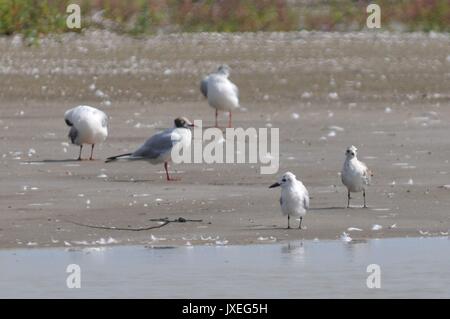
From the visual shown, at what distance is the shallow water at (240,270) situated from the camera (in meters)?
12.2

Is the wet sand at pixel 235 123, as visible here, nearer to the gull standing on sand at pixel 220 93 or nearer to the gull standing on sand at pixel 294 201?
the gull standing on sand at pixel 294 201

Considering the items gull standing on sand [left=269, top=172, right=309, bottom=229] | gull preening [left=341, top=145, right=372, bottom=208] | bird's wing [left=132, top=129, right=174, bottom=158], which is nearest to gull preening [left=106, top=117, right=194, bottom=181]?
bird's wing [left=132, top=129, right=174, bottom=158]

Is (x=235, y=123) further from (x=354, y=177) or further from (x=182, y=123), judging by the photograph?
(x=354, y=177)

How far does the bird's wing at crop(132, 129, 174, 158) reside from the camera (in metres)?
18.0

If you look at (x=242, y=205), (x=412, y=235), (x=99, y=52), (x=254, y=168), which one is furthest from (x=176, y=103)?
(x=412, y=235)

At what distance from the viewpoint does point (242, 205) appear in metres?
15.8

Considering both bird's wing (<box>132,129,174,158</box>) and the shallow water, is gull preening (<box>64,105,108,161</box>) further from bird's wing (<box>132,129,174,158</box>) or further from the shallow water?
the shallow water

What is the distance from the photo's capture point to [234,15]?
34594 millimetres

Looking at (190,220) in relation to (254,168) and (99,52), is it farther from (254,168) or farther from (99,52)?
(99,52)

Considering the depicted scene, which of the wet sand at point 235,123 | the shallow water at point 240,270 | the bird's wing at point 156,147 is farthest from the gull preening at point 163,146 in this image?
the shallow water at point 240,270

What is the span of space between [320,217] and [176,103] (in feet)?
37.8

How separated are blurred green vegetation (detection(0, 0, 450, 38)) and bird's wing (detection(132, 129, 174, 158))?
14.1 metres

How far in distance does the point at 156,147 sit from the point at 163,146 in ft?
0.26
